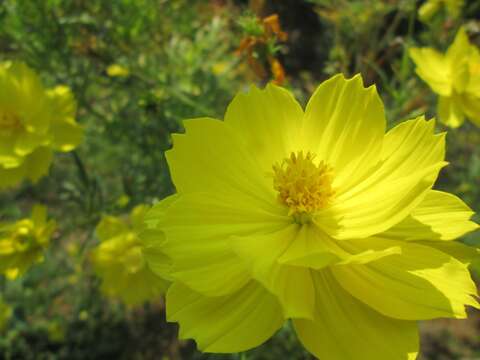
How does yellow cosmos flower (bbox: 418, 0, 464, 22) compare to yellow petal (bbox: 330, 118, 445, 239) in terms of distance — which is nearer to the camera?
yellow petal (bbox: 330, 118, 445, 239)

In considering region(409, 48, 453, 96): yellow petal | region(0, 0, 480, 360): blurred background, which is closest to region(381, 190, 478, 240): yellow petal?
region(0, 0, 480, 360): blurred background

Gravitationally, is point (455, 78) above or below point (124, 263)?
above

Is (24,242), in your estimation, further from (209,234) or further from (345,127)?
(345,127)

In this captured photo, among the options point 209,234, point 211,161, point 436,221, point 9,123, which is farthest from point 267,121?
point 9,123

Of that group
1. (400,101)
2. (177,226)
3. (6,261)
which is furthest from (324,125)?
(6,261)

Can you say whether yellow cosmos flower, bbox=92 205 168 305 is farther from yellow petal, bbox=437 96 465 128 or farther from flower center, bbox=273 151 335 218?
yellow petal, bbox=437 96 465 128

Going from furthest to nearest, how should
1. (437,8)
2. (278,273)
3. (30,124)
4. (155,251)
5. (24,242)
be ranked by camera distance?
(437,8), (30,124), (24,242), (155,251), (278,273)

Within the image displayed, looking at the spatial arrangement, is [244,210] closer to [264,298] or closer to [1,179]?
[264,298]

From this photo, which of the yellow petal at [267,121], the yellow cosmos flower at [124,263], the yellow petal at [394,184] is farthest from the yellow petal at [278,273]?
the yellow cosmos flower at [124,263]
